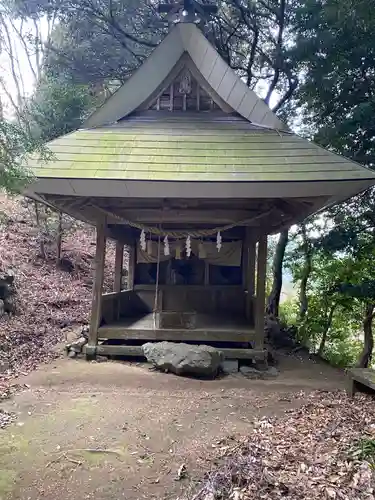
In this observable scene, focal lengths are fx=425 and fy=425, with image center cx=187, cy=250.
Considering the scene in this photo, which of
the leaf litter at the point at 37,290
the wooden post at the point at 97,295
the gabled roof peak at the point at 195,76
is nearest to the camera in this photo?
the leaf litter at the point at 37,290

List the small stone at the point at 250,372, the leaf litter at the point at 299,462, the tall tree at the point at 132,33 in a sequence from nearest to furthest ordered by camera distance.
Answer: the leaf litter at the point at 299,462
the small stone at the point at 250,372
the tall tree at the point at 132,33

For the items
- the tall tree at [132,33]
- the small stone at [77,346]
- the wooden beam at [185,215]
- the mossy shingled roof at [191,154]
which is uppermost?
the tall tree at [132,33]

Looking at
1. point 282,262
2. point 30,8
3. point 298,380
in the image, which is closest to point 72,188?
point 298,380

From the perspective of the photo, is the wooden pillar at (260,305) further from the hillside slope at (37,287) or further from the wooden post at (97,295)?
the hillside slope at (37,287)

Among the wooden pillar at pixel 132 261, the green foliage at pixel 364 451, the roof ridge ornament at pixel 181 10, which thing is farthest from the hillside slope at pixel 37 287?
the roof ridge ornament at pixel 181 10

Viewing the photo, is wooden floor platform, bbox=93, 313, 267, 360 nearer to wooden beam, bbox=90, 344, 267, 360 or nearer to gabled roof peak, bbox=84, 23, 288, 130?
wooden beam, bbox=90, 344, 267, 360

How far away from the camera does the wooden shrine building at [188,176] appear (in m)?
5.53

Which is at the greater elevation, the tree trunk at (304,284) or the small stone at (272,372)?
the tree trunk at (304,284)

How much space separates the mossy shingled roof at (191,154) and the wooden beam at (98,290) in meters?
1.15

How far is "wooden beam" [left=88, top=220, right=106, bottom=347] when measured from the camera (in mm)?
6461

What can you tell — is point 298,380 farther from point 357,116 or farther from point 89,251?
point 89,251

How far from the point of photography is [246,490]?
255cm

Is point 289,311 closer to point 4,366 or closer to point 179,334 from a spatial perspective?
point 179,334

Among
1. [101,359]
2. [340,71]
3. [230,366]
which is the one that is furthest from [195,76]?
[101,359]
